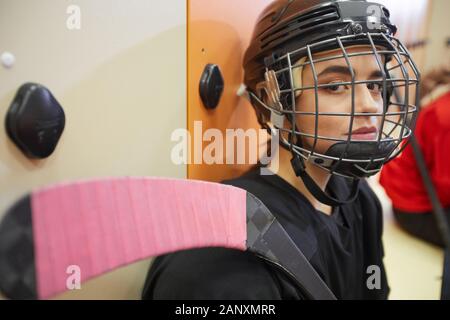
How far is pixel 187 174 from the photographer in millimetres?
616

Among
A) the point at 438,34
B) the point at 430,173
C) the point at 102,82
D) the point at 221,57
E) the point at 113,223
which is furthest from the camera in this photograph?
the point at 438,34

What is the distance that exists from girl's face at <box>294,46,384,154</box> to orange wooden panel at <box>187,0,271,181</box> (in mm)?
194

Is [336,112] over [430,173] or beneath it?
over

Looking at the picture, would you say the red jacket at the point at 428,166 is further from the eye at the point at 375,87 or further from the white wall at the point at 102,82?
the white wall at the point at 102,82

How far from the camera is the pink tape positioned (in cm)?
29

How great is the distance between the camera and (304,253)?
594mm

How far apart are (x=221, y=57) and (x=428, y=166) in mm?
1267

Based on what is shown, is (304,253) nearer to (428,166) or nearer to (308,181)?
(308,181)

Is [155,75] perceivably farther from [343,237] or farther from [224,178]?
[343,237]

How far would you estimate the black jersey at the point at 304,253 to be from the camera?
494 mm

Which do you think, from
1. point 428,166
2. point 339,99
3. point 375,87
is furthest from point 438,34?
point 339,99

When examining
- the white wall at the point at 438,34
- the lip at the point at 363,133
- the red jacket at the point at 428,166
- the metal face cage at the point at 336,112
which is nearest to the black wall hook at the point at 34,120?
the metal face cage at the point at 336,112

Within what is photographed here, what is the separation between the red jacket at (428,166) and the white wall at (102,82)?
1.27 metres
